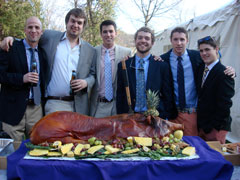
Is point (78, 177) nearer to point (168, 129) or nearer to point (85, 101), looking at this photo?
point (168, 129)

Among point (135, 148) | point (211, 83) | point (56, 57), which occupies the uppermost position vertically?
point (56, 57)

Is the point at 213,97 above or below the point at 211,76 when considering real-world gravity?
below

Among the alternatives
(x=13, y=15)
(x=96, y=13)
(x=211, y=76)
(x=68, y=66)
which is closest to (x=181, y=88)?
(x=211, y=76)

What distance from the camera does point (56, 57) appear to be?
3295 millimetres

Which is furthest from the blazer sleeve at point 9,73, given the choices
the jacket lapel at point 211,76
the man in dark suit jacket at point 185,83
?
the jacket lapel at point 211,76

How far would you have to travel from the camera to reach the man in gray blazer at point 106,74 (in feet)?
11.4

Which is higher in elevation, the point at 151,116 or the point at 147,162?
the point at 151,116

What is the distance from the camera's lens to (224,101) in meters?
2.92

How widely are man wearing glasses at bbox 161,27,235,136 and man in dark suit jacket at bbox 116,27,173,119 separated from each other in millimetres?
206

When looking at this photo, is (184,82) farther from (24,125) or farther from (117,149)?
(24,125)

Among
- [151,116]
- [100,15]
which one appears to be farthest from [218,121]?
[100,15]

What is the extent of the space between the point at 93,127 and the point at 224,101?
175cm

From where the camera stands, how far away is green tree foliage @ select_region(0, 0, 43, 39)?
316 inches

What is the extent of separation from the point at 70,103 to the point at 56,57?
2.36 ft
